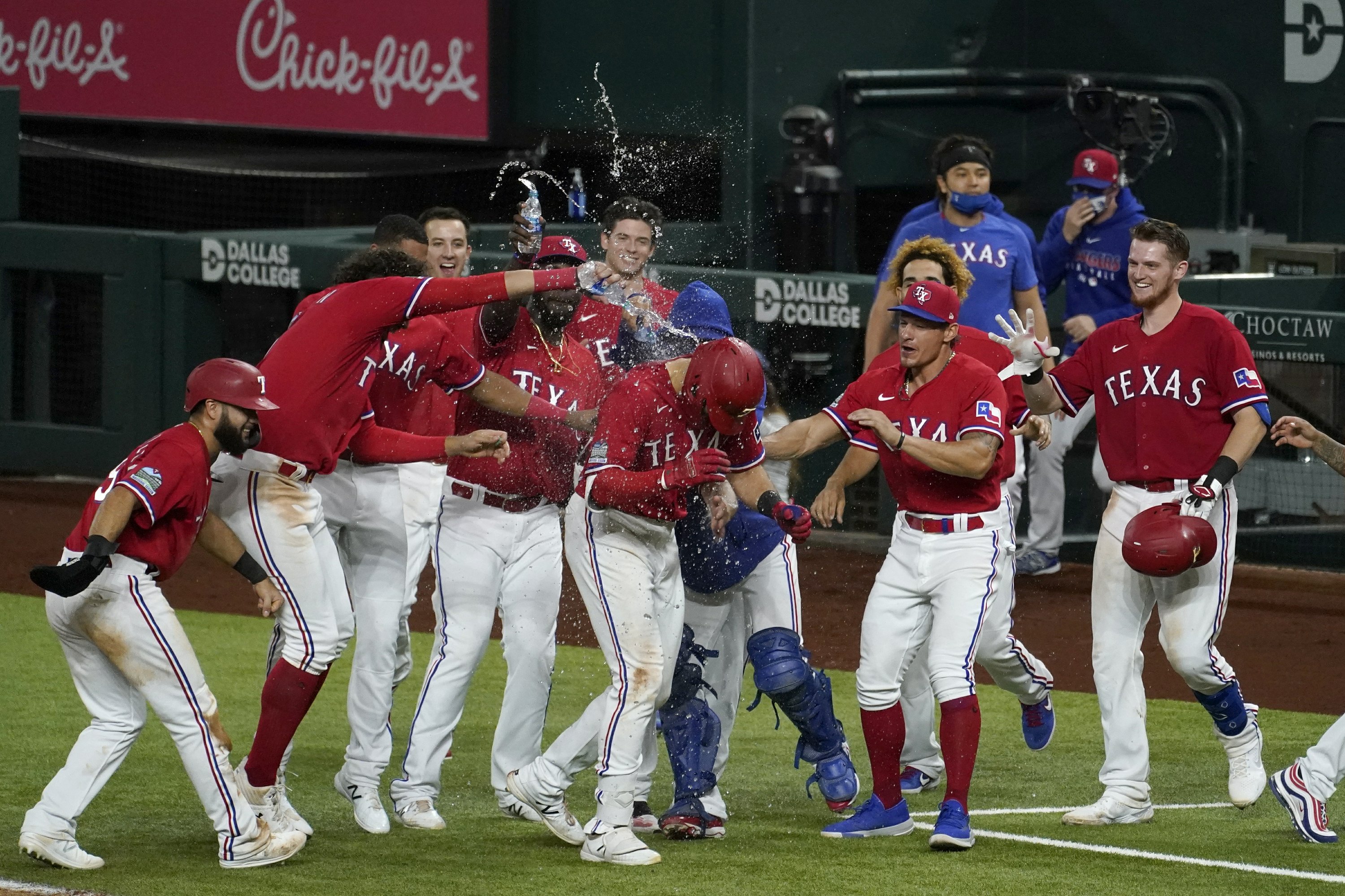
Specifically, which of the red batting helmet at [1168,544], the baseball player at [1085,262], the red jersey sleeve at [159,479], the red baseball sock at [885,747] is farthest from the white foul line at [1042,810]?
the baseball player at [1085,262]

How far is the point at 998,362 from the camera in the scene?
721cm

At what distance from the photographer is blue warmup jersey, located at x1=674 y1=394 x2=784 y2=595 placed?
6.40m

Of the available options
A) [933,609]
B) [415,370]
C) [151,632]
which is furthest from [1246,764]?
[151,632]

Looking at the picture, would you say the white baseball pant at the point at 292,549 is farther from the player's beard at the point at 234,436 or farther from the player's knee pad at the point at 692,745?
the player's knee pad at the point at 692,745

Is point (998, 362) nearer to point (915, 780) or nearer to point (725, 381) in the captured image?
point (915, 780)

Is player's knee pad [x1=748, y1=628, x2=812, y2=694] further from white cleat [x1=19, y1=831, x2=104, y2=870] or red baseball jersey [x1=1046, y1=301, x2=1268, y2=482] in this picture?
white cleat [x1=19, y1=831, x2=104, y2=870]

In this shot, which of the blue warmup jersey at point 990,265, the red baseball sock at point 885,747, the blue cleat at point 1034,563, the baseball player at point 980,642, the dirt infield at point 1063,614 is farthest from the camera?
the blue cleat at point 1034,563

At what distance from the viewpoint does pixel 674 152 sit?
15.7 m

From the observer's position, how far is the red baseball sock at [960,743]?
6074mm

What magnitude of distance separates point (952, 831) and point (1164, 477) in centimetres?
139

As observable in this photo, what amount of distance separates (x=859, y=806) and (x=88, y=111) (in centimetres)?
1175

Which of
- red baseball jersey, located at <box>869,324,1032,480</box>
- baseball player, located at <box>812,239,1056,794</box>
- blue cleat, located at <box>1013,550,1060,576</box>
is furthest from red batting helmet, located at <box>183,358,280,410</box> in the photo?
blue cleat, located at <box>1013,550,1060,576</box>

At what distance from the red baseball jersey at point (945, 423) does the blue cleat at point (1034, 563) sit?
4.60 metres

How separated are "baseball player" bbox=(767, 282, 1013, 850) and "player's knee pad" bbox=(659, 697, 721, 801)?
1.39 feet
